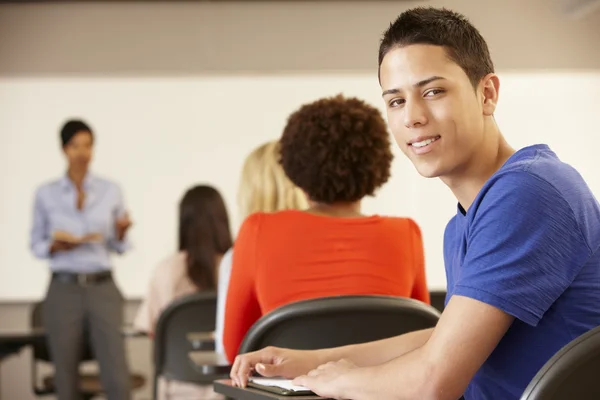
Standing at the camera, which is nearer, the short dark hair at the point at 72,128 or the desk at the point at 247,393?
the desk at the point at 247,393

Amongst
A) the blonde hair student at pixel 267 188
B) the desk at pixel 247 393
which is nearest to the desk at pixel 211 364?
the blonde hair student at pixel 267 188

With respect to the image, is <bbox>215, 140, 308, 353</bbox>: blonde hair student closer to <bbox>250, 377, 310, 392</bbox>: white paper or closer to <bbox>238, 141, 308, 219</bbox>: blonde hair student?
<bbox>238, 141, 308, 219</bbox>: blonde hair student

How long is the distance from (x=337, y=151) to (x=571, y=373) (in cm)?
153

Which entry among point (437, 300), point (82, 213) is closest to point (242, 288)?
point (437, 300)

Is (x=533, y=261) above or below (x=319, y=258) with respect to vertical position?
above

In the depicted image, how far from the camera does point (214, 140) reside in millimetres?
6297

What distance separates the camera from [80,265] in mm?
5289

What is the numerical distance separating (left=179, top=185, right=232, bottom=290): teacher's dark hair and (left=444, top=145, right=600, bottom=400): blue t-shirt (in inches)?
112

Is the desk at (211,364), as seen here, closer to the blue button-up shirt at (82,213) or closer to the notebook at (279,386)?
the notebook at (279,386)

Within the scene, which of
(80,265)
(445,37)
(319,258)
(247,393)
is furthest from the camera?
(80,265)

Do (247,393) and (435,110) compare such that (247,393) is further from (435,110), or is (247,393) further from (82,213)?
(82,213)

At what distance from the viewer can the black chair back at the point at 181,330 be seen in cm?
335

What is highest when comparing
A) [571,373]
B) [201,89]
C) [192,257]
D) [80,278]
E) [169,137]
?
[201,89]

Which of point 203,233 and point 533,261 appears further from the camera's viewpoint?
point 203,233
